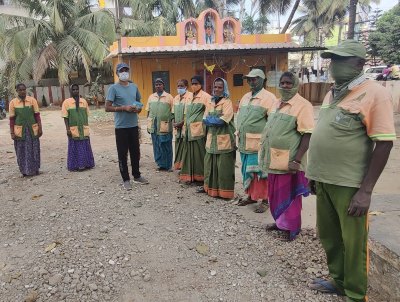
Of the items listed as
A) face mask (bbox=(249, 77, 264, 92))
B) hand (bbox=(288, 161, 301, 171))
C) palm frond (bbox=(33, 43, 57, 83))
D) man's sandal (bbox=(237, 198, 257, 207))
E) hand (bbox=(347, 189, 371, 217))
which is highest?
palm frond (bbox=(33, 43, 57, 83))

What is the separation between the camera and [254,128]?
4383 mm

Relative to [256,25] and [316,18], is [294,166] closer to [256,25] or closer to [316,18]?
[316,18]

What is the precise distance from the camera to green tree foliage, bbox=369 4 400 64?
68.8 feet

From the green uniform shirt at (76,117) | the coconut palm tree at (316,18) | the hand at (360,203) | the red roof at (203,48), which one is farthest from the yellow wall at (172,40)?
the hand at (360,203)

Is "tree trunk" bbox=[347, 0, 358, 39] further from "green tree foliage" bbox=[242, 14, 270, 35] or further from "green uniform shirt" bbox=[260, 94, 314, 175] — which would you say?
"green tree foliage" bbox=[242, 14, 270, 35]

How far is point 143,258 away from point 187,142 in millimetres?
2639

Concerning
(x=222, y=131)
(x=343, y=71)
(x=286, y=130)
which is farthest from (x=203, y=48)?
(x=343, y=71)

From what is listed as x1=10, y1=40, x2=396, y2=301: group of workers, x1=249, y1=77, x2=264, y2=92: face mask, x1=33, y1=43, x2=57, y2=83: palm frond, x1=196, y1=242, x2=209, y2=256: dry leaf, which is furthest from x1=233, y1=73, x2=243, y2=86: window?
x1=196, y1=242, x2=209, y2=256: dry leaf

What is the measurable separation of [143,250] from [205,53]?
1369 centimetres

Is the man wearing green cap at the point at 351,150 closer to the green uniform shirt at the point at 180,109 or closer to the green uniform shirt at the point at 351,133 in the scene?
the green uniform shirt at the point at 351,133

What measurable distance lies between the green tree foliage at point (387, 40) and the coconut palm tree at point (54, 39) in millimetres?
14632

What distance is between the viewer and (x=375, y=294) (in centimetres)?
286

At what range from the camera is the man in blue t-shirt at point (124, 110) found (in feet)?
17.1

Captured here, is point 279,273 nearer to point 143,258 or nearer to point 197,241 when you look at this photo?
point 197,241
